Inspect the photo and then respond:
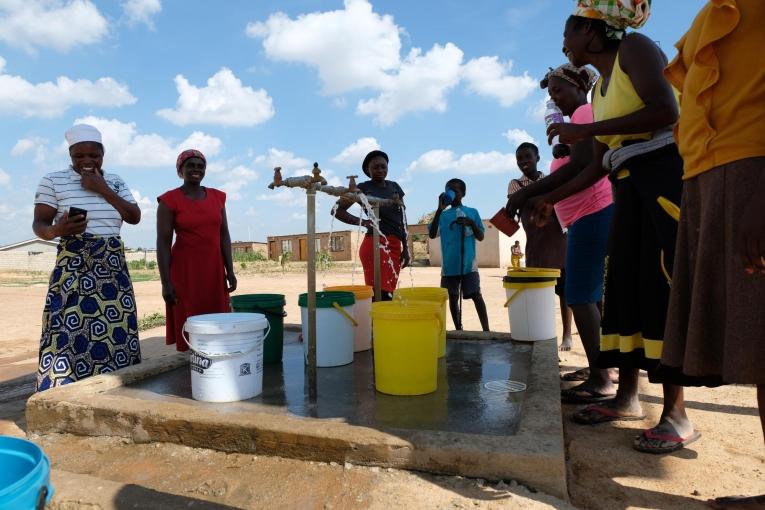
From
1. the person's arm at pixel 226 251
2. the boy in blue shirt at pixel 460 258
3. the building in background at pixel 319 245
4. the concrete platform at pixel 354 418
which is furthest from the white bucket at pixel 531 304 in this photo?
the building in background at pixel 319 245

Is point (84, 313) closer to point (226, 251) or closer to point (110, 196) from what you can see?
point (110, 196)

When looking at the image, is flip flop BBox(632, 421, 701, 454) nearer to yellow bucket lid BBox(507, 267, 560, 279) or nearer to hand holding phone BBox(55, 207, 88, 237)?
yellow bucket lid BBox(507, 267, 560, 279)

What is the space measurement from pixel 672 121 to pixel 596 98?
1.63 feet

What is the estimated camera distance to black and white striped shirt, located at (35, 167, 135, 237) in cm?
280

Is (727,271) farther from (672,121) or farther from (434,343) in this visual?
(434,343)

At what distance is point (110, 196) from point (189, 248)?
60 cm

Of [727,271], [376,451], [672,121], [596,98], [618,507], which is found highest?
[596,98]

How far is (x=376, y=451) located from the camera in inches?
71.9

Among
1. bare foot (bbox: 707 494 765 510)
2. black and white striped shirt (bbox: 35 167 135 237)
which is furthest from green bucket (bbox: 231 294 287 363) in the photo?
bare foot (bbox: 707 494 765 510)

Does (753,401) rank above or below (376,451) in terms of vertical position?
below

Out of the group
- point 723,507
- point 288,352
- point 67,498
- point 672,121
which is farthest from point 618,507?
point 288,352

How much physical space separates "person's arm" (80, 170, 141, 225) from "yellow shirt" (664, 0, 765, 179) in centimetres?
288

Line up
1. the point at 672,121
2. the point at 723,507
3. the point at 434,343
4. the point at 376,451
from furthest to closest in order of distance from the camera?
the point at 434,343 < the point at 672,121 < the point at 376,451 < the point at 723,507

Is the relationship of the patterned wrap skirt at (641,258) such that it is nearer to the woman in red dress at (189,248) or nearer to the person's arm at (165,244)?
the woman in red dress at (189,248)
